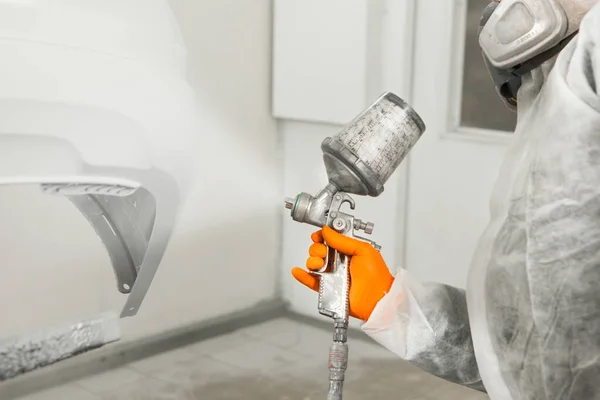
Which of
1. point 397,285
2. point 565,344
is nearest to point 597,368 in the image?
point 565,344

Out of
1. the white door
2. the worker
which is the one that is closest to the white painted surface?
the white door

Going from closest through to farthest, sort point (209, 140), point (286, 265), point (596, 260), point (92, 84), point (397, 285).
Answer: point (596, 260) → point (397, 285) → point (92, 84) → point (209, 140) → point (286, 265)

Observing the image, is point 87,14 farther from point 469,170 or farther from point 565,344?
point 565,344

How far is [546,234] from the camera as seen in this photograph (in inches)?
35.4

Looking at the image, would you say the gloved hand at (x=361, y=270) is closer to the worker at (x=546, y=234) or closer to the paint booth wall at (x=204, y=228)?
the worker at (x=546, y=234)

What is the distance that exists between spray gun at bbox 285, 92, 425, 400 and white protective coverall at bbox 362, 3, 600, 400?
0.23 metres

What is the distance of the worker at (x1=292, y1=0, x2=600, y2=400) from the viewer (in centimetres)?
88

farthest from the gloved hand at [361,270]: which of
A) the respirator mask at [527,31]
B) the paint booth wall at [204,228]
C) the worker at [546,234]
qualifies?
the paint booth wall at [204,228]

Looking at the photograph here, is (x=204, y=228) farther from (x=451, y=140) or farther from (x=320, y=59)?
(x=451, y=140)

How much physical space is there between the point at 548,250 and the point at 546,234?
0.02 metres

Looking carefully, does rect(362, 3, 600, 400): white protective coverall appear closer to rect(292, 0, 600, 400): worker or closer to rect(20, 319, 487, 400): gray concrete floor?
rect(292, 0, 600, 400): worker

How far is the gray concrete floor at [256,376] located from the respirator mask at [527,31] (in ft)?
4.41

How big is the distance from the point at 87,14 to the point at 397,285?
44.5 inches

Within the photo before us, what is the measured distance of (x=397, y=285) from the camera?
3.94 feet
